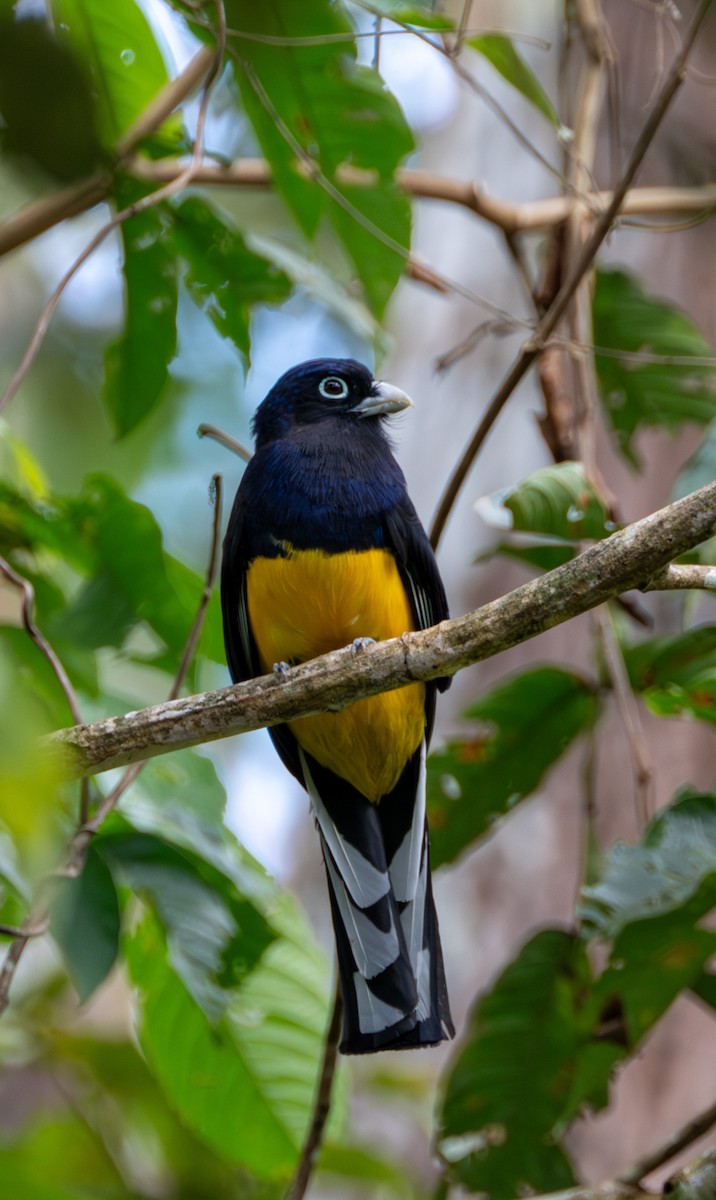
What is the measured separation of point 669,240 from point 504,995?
349cm

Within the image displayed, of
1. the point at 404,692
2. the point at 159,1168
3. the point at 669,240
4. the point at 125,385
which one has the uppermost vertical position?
the point at 669,240

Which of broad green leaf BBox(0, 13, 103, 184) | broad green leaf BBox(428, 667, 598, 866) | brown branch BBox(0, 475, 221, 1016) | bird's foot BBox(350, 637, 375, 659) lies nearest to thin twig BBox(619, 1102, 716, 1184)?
broad green leaf BBox(428, 667, 598, 866)

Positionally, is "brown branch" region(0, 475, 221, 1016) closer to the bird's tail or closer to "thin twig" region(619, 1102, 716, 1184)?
the bird's tail

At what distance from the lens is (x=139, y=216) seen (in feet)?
9.59

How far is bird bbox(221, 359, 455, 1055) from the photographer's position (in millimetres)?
2711

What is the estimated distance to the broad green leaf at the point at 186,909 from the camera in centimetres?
232

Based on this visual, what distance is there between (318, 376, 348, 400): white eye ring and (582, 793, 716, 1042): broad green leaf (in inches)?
57.9

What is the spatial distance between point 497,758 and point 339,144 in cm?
150

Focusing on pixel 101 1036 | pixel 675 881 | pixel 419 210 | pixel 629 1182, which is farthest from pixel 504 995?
pixel 419 210

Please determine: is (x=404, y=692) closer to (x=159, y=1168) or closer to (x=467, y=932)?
(x=159, y=1168)

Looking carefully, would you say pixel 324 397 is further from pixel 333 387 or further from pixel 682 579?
pixel 682 579

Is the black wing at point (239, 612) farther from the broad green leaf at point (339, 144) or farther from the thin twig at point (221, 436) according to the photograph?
the broad green leaf at point (339, 144)

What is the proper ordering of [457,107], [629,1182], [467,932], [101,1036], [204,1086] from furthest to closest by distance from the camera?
[457,107]
[467,932]
[101,1036]
[204,1086]
[629,1182]

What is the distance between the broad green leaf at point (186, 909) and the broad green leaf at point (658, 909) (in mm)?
708
